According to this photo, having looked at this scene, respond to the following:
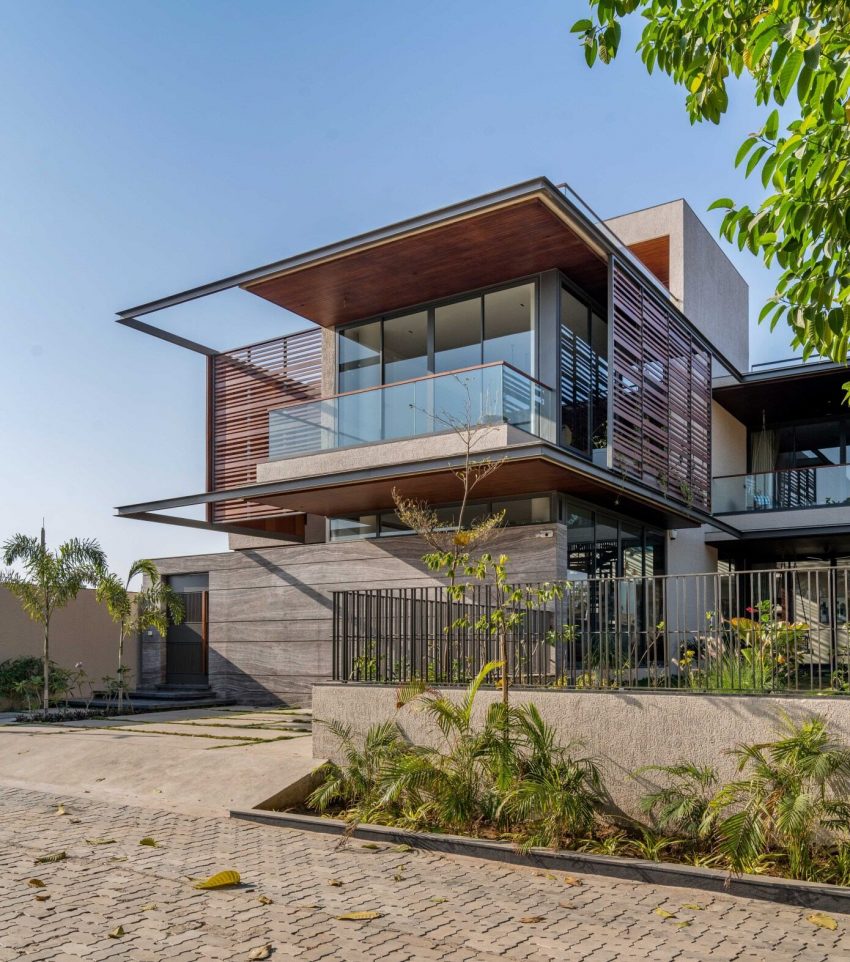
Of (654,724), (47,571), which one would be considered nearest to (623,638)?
(654,724)

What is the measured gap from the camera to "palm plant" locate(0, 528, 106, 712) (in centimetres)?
1644

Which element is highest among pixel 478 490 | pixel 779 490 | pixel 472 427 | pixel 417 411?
pixel 417 411

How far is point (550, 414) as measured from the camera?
13773mm

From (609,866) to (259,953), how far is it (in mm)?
2900

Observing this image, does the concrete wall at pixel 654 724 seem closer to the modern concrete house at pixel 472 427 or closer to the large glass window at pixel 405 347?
the modern concrete house at pixel 472 427

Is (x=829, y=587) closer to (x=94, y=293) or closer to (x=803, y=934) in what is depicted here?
(x=803, y=934)

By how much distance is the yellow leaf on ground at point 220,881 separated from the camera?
650cm

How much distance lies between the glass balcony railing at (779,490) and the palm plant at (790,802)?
1278 centimetres

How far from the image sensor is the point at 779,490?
19.5 meters

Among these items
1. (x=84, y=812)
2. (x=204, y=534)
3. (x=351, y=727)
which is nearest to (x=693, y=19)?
(x=351, y=727)

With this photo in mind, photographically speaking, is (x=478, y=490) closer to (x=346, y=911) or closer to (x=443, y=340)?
(x=443, y=340)

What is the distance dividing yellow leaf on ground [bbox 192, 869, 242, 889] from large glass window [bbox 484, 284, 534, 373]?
9363 millimetres

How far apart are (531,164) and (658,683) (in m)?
7.07

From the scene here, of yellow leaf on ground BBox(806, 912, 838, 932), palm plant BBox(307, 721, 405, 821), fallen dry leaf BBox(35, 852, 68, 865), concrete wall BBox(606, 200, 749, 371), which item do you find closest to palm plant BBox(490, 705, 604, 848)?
palm plant BBox(307, 721, 405, 821)
